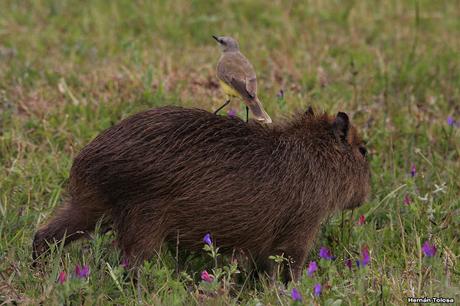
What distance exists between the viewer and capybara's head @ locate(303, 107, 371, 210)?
14.5 ft

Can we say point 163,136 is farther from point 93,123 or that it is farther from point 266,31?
point 266,31

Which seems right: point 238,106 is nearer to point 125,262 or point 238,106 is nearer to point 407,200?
point 407,200

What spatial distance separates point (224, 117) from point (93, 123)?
6.31 ft

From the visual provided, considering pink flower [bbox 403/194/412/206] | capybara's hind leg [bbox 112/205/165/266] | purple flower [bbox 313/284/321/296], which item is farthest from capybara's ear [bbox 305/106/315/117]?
purple flower [bbox 313/284/321/296]

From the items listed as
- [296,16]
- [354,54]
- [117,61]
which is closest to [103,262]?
[117,61]

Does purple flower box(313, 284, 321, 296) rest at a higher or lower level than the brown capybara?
lower

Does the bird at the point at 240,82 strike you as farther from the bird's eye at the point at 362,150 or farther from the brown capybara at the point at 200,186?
the bird's eye at the point at 362,150

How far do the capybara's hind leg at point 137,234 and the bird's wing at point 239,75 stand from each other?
0.88 meters

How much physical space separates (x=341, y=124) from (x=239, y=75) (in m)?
0.59

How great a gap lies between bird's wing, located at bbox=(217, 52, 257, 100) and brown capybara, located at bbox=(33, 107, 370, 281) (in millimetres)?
198

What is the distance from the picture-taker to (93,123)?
5867mm

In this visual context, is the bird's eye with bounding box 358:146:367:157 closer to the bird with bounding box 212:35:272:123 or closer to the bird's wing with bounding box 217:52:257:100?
the bird with bounding box 212:35:272:123

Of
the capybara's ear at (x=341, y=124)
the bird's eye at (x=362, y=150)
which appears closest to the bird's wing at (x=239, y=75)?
the capybara's ear at (x=341, y=124)

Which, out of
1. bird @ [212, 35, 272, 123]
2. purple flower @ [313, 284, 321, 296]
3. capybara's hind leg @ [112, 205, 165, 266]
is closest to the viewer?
purple flower @ [313, 284, 321, 296]
